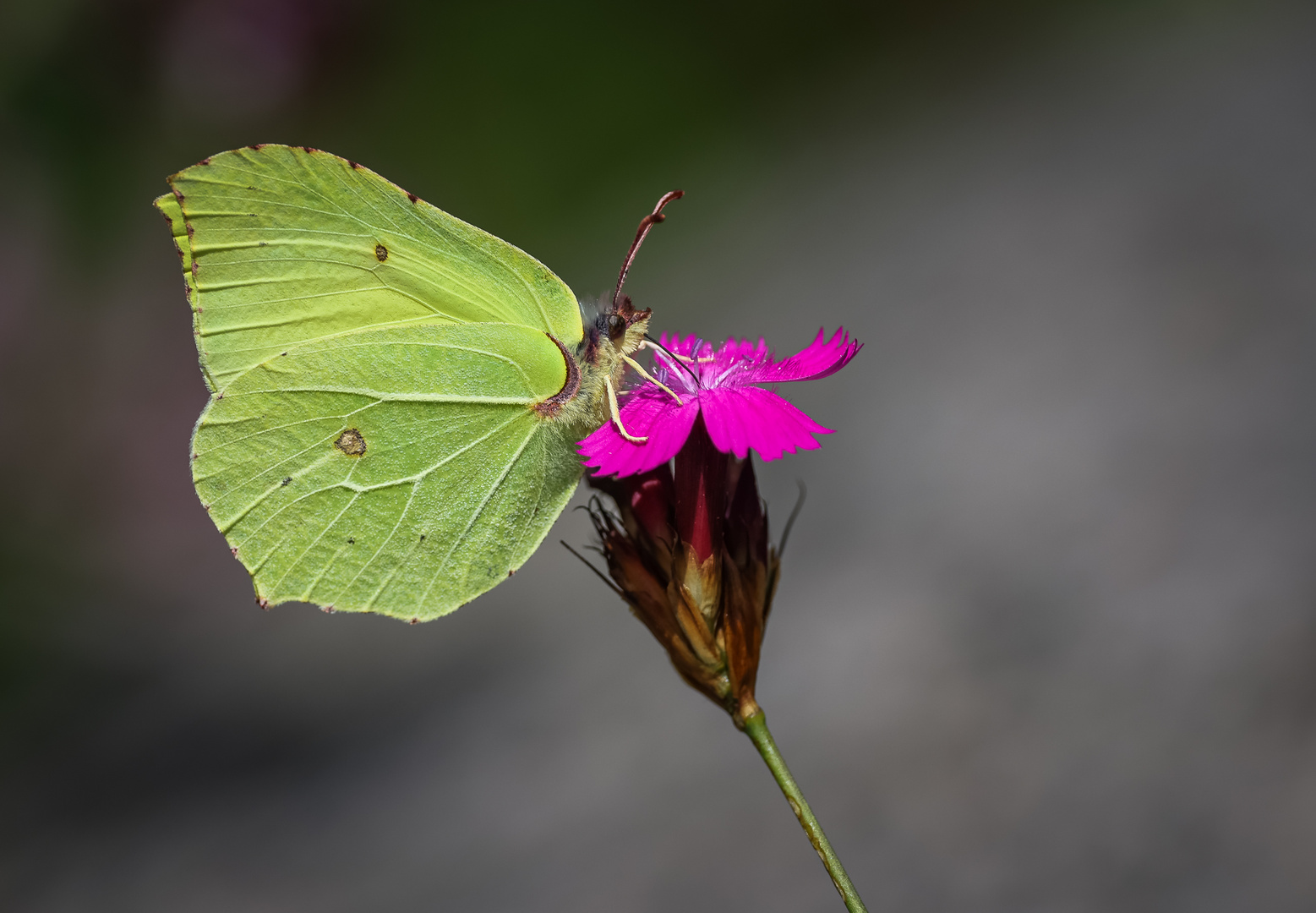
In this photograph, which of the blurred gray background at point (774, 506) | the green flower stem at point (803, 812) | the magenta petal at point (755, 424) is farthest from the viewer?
the blurred gray background at point (774, 506)

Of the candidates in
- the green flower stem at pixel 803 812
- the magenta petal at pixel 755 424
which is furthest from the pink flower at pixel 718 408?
the green flower stem at pixel 803 812

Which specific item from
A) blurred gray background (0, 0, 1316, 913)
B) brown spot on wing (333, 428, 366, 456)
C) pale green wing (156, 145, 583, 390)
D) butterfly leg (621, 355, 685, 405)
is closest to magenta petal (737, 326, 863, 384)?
butterfly leg (621, 355, 685, 405)

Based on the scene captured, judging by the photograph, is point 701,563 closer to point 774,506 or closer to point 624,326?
point 624,326

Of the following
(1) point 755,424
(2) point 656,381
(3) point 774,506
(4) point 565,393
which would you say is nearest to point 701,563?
(1) point 755,424

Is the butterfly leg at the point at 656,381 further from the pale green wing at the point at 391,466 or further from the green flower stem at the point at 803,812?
the green flower stem at the point at 803,812

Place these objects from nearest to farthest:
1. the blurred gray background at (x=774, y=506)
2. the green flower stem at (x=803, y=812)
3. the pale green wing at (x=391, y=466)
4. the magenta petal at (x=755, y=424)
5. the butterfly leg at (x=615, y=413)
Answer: the green flower stem at (x=803, y=812), the magenta petal at (x=755, y=424), the butterfly leg at (x=615, y=413), the pale green wing at (x=391, y=466), the blurred gray background at (x=774, y=506)

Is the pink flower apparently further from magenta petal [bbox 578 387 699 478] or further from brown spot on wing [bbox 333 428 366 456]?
brown spot on wing [bbox 333 428 366 456]

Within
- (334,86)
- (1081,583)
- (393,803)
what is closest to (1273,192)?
(1081,583)
